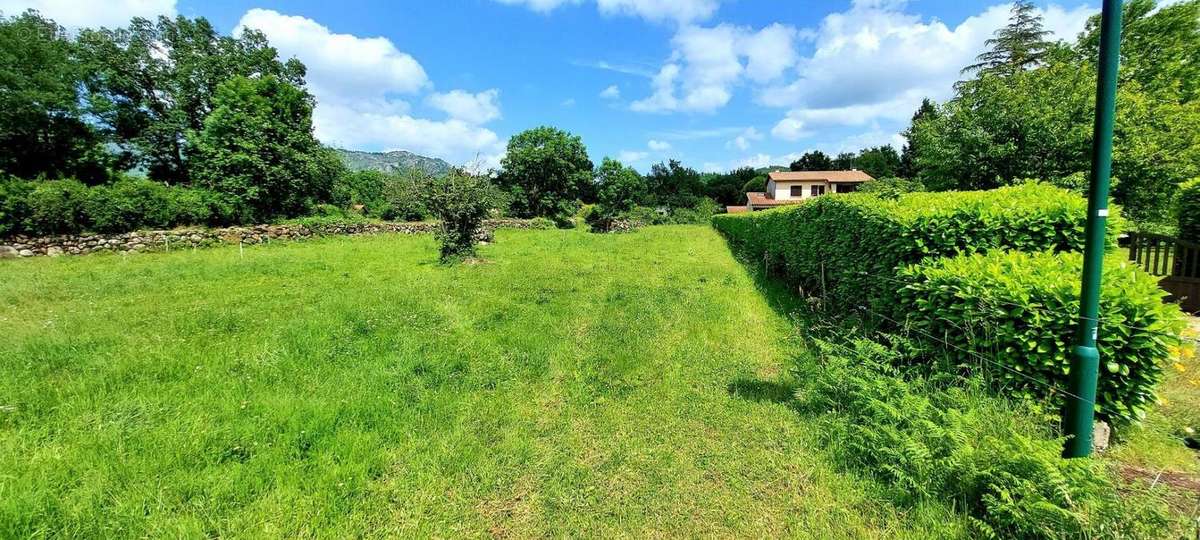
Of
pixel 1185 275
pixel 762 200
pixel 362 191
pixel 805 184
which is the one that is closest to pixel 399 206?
pixel 362 191

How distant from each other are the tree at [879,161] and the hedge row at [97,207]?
68217mm

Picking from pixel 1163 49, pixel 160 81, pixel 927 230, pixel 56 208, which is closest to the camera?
pixel 927 230

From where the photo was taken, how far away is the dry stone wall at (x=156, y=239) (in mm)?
12602

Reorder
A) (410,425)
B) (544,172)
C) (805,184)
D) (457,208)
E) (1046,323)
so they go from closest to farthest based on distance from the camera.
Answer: (1046,323)
(410,425)
(457,208)
(544,172)
(805,184)

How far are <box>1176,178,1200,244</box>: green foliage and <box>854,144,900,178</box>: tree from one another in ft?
193

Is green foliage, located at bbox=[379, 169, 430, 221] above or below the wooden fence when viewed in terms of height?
above

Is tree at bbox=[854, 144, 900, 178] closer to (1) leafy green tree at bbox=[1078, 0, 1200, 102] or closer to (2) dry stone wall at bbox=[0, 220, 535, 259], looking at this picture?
(1) leafy green tree at bbox=[1078, 0, 1200, 102]

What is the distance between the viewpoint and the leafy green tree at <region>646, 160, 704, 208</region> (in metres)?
58.3

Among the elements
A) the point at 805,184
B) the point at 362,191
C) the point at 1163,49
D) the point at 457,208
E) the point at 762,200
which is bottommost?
the point at 457,208

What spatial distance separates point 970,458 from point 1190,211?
28.4 ft

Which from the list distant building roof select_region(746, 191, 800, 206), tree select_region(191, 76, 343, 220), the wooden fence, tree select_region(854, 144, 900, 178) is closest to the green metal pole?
the wooden fence

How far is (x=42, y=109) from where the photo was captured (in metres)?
16.7

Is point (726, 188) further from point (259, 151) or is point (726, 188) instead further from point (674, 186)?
point (259, 151)

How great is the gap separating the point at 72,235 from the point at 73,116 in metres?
9.89
